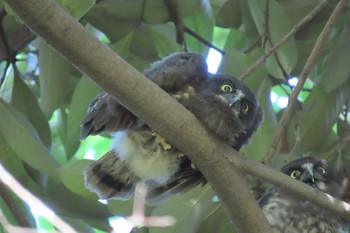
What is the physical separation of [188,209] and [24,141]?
681 mm

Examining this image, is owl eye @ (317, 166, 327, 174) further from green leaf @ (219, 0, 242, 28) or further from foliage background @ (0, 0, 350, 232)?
green leaf @ (219, 0, 242, 28)

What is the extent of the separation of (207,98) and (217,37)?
1.87m

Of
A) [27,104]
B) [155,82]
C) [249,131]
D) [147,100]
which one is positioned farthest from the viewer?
[27,104]

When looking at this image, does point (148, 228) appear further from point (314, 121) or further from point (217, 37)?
point (217, 37)

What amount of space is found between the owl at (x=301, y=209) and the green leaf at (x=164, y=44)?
2.36 ft

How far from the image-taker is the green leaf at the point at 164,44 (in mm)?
3482

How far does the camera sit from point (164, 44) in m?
3.51

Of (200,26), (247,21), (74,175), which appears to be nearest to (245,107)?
(74,175)

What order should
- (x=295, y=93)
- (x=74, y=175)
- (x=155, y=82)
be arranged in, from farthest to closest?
(x=74, y=175) → (x=155, y=82) → (x=295, y=93)

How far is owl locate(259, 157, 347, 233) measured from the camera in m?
3.26

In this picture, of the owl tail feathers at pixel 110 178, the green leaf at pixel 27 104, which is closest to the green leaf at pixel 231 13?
the green leaf at pixel 27 104

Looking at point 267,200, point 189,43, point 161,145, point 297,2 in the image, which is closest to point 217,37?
point 189,43

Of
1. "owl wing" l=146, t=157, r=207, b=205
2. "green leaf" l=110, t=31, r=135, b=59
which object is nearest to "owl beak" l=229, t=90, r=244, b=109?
"owl wing" l=146, t=157, r=207, b=205

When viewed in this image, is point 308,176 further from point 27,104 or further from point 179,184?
point 27,104
